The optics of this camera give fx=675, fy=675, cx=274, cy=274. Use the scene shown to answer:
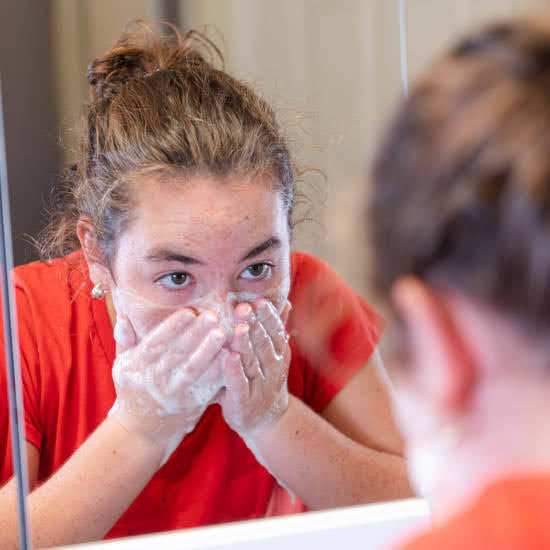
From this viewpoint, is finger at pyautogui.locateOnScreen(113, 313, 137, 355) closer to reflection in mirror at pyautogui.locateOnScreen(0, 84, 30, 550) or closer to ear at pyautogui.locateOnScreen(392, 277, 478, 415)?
reflection in mirror at pyautogui.locateOnScreen(0, 84, 30, 550)

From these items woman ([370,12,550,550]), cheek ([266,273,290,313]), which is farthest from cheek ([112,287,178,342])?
woman ([370,12,550,550])

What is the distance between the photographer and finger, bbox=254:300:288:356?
676mm

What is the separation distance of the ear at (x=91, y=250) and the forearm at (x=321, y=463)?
23 cm

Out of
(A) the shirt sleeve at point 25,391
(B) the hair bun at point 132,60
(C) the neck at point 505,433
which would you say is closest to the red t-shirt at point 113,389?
(A) the shirt sleeve at point 25,391

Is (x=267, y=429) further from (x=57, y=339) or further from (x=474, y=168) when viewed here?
(x=474, y=168)

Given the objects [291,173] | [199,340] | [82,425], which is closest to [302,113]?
[291,173]

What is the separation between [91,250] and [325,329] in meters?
0.26

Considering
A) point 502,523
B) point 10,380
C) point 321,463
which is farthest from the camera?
point 321,463

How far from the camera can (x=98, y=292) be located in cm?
66

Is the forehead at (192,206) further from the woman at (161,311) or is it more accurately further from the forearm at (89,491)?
the forearm at (89,491)

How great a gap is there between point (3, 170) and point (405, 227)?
0.44m

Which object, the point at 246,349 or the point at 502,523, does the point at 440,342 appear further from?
the point at 246,349

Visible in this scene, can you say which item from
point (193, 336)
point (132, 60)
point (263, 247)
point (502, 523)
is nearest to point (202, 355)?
point (193, 336)

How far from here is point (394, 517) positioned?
73 cm
